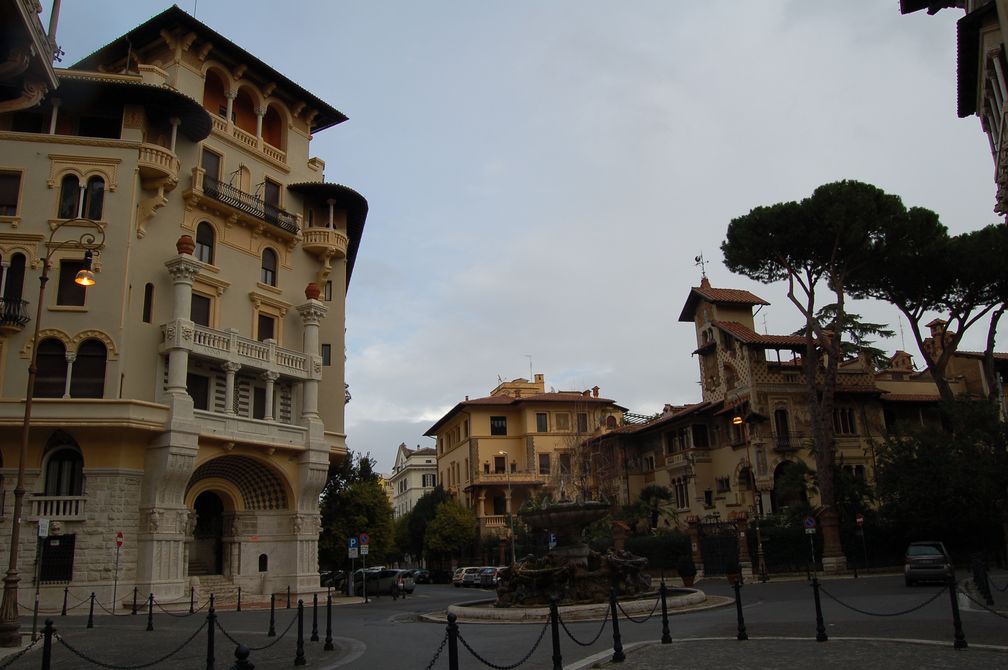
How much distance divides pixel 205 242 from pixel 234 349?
4806mm

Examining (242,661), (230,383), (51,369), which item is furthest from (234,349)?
(242,661)

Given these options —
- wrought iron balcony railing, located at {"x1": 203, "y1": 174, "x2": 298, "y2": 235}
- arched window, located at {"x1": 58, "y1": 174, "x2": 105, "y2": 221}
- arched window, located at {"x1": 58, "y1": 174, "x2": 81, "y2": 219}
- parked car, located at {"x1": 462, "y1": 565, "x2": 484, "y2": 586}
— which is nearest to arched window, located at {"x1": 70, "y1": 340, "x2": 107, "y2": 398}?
arched window, located at {"x1": 58, "y1": 174, "x2": 105, "y2": 221}

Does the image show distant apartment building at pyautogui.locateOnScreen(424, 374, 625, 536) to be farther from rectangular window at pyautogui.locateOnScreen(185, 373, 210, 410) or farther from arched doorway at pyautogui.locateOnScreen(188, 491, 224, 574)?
rectangular window at pyautogui.locateOnScreen(185, 373, 210, 410)

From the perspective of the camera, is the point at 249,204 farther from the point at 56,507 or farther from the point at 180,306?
the point at 56,507

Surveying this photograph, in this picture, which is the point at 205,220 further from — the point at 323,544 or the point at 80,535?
the point at 323,544

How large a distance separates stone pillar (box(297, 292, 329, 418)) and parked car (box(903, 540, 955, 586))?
22389mm

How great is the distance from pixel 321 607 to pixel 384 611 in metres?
2.76

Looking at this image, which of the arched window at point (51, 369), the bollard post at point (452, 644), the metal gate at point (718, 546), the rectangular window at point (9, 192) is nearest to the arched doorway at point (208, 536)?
the arched window at point (51, 369)

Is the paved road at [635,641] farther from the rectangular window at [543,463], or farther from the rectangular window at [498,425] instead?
the rectangular window at [498,425]

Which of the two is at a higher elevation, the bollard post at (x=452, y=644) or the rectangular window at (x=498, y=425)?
the rectangular window at (x=498, y=425)

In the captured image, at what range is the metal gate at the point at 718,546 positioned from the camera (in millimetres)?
35812

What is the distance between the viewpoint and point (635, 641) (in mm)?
13070

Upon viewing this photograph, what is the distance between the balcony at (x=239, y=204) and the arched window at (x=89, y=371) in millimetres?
6931

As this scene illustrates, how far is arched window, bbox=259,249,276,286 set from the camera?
3284 cm
